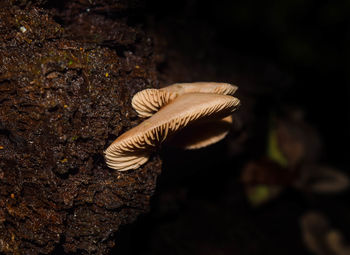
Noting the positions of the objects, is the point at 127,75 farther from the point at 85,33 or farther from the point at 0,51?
the point at 0,51

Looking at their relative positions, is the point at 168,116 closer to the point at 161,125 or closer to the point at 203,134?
the point at 161,125

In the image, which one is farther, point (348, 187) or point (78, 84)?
point (348, 187)

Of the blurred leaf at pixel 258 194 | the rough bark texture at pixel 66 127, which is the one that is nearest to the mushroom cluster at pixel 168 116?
the rough bark texture at pixel 66 127

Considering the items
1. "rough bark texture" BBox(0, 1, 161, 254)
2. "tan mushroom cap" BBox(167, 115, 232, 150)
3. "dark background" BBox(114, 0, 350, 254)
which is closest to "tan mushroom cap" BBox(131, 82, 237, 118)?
"rough bark texture" BBox(0, 1, 161, 254)

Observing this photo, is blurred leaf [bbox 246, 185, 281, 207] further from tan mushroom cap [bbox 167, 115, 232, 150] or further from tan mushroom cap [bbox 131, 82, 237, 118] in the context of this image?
tan mushroom cap [bbox 131, 82, 237, 118]

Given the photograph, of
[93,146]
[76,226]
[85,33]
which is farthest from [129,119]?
[76,226]

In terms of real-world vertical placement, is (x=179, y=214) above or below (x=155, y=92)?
below

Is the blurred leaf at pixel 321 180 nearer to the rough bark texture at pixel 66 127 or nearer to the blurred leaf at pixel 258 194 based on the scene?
the blurred leaf at pixel 258 194
